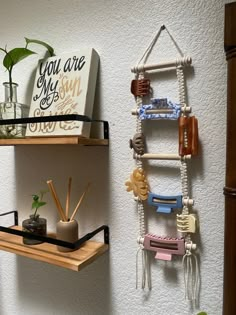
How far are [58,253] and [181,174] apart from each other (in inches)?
15.1

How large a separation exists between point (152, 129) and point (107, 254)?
14.9 inches

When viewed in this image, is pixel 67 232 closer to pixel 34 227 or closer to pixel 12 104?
pixel 34 227

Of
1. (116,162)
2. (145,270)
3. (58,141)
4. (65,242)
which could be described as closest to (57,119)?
(58,141)

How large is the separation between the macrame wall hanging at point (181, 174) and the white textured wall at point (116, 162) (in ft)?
0.08

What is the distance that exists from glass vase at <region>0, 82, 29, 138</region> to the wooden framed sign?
40mm

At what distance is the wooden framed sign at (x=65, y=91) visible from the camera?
0.70 m

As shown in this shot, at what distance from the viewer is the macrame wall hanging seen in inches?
24.6

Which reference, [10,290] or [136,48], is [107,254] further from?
[136,48]

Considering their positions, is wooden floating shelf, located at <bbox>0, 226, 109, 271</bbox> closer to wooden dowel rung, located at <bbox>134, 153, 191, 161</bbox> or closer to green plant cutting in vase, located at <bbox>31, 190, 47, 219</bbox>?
green plant cutting in vase, located at <bbox>31, 190, 47, 219</bbox>

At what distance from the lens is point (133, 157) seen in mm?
705

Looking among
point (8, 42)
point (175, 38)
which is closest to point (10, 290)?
point (8, 42)

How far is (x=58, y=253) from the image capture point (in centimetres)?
71

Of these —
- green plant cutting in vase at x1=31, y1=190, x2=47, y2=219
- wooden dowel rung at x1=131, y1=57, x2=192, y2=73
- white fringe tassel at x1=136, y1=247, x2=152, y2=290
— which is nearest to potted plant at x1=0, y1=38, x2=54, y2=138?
green plant cutting in vase at x1=31, y1=190, x2=47, y2=219

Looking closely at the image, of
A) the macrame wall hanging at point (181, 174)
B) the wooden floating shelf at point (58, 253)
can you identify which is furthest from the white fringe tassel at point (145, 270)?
the wooden floating shelf at point (58, 253)
